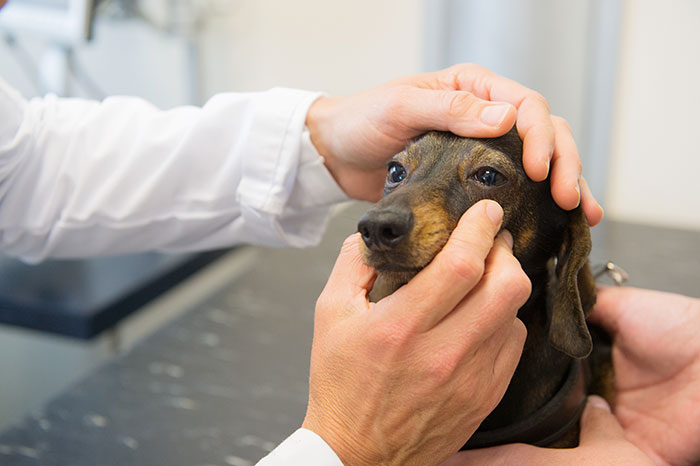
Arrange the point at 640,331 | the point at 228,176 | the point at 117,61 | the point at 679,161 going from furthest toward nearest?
the point at 117,61 < the point at 679,161 < the point at 228,176 < the point at 640,331

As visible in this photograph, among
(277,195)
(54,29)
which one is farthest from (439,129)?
(54,29)

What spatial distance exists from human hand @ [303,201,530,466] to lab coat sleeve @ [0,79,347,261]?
45cm

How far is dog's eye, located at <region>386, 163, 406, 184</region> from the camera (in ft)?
3.41

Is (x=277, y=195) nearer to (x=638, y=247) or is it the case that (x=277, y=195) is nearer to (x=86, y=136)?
(x=86, y=136)

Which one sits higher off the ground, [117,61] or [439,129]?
[439,129]

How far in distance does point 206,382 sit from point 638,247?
1.32 m

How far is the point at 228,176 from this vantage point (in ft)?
4.17

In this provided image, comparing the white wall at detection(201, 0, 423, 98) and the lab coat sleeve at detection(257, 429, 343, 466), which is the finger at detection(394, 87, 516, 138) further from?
the white wall at detection(201, 0, 423, 98)

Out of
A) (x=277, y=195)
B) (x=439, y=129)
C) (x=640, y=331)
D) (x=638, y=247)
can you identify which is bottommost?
(x=638, y=247)

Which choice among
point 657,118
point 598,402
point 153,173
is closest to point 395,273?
point 598,402

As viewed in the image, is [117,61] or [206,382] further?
[117,61]

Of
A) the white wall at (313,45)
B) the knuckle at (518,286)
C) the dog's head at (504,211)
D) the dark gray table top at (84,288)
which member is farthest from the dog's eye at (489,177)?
the white wall at (313,45)

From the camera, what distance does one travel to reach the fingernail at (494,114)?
940mm

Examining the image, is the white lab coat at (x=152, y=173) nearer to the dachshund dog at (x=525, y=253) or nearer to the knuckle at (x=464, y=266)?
the dachshund dog at (x=525, y=253)
